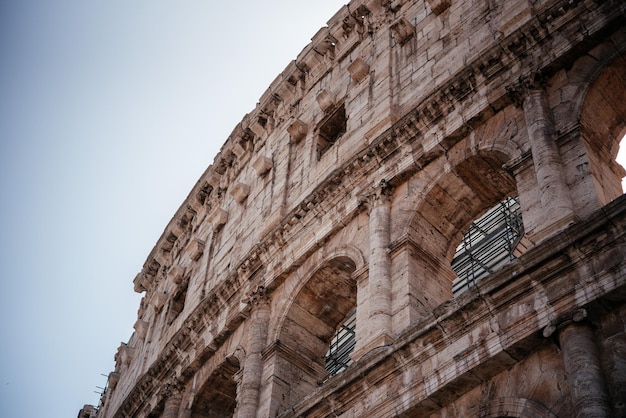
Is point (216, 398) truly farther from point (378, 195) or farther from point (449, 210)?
point (449, 210)

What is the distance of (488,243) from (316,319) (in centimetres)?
460

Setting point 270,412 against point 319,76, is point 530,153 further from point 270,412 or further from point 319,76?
point 319,76

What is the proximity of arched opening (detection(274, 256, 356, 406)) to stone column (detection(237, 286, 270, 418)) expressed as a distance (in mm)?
401

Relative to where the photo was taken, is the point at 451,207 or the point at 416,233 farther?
the point at 451,207

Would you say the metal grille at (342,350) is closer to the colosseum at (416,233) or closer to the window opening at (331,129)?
the colosseum at (416,233)

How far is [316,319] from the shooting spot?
50.6ft

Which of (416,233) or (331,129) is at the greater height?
(331,129)

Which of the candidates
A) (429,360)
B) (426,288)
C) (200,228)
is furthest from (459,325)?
(200,228)

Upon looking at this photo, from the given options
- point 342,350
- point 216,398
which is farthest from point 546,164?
point 342,350

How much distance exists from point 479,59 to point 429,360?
5292mm

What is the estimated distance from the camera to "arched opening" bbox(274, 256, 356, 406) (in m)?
14.8

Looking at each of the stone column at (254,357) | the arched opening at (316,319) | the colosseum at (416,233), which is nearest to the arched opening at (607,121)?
the colosseum at (416,233)

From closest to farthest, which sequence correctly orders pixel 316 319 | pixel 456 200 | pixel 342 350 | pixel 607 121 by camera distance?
pixel 607 121 < pixel 456 200 < pixel 316 319 < pixel 342 350

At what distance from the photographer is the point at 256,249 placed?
55.6 feet
